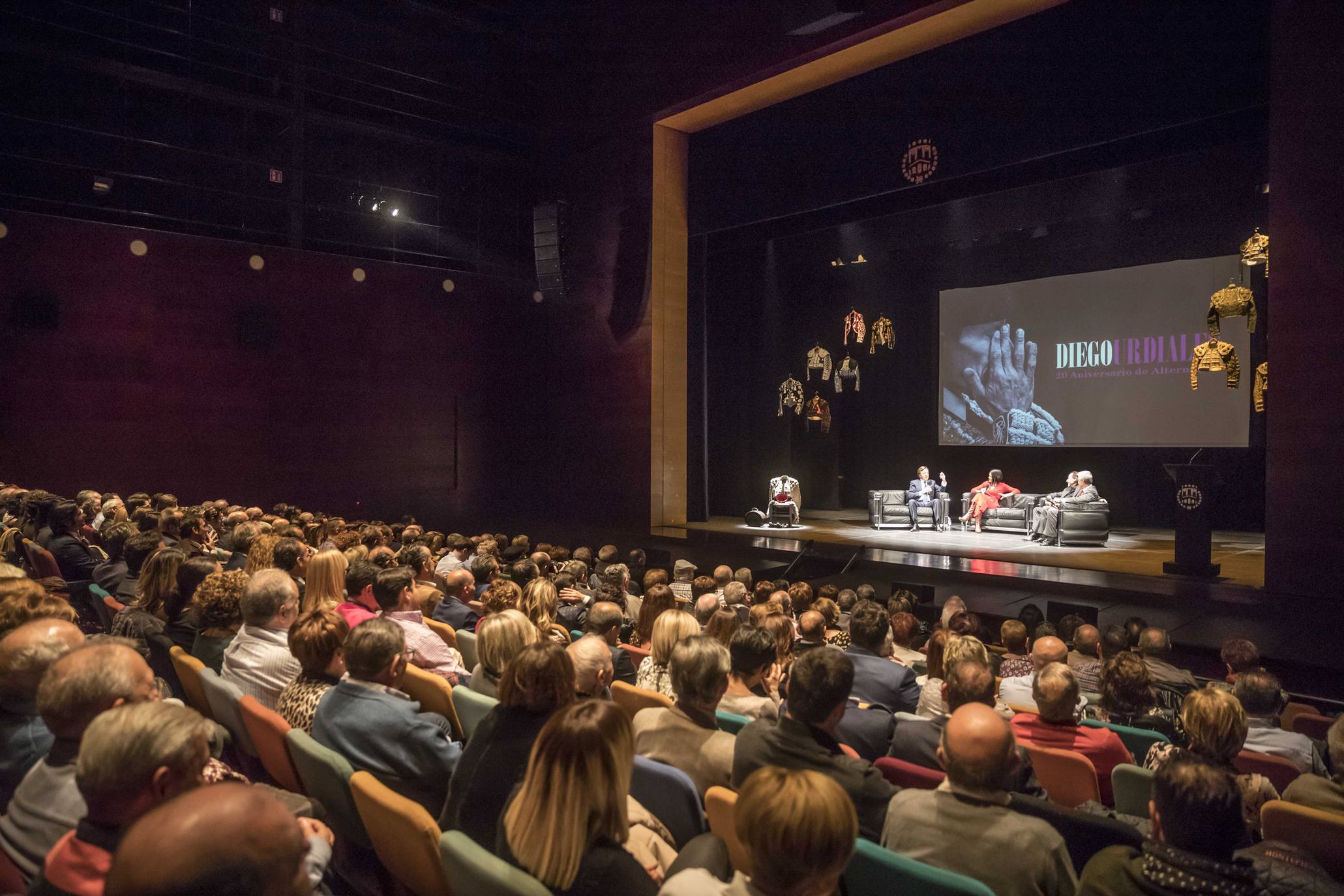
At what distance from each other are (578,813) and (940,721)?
1439 millimetres

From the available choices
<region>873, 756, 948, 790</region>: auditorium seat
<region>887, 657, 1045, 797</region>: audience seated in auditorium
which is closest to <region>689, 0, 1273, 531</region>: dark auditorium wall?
<region>887, 657, 1045, 797</region>: audience seated in auditorium

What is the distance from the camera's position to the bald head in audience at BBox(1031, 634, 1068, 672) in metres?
3.43

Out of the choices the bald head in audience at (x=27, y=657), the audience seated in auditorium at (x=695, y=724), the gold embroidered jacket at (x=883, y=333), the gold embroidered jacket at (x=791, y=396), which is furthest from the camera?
the gold embroidered jacket at (x=791, y=396)

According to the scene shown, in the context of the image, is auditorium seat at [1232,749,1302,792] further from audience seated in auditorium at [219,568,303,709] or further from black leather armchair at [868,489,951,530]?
black leather armchair at [868,489,951,530]

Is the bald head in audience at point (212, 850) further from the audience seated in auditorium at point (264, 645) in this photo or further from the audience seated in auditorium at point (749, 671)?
the audience seated in auditorium at point (264, 645)

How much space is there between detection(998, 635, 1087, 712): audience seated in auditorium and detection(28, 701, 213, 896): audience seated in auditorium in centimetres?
292

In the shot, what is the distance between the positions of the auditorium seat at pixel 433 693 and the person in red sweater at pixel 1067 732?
1.89 metres

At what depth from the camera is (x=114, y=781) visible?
1344 millimetres

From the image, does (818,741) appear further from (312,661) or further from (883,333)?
(883,333)

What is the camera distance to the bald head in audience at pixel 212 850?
94 cm

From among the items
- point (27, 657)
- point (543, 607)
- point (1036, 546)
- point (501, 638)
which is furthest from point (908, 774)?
point (1036, 546)

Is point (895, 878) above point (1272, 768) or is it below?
above

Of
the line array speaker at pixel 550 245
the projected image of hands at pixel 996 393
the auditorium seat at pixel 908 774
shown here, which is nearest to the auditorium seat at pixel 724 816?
the auditorium seat at pixel 908 774

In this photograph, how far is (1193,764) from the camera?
5.33 ft
